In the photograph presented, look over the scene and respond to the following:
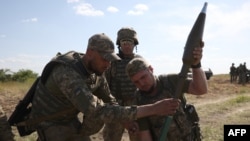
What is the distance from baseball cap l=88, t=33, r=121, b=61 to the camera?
11.0 feet

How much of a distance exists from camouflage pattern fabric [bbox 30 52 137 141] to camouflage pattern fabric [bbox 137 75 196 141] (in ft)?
1.13

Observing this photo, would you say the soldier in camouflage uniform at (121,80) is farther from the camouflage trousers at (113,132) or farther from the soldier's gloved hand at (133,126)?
the soldier's gloved hand at (133,126)

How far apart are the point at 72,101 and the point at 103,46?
593 millimetres

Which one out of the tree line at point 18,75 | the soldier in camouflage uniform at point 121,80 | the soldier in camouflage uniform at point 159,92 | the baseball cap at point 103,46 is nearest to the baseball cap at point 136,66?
the soldier in camouflage uniform at point 159,92

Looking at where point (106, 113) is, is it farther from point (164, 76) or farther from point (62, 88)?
point (164, 76)

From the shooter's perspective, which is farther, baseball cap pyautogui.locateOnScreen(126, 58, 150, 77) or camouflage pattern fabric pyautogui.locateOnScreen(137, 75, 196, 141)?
camouflage pattern fabric pyautogui.locateOnScreen(137, 75, 196, 141)

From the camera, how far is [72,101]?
3.23 metres

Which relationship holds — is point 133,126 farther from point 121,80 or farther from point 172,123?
point 121,80

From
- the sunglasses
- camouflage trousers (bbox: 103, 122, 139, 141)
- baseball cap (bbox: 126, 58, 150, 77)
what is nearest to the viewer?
baseball cap (bbox: 126, 58, 150, 77)

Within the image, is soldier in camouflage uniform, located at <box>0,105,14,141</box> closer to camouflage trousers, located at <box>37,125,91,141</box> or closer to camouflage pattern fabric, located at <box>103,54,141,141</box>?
camouflage trousers, located at <box>37,125,91,141</box>

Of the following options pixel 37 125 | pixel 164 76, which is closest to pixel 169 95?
pixel 164 76

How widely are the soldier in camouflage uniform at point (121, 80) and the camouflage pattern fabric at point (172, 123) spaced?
162 centimetres

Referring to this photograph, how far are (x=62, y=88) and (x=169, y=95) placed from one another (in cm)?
100

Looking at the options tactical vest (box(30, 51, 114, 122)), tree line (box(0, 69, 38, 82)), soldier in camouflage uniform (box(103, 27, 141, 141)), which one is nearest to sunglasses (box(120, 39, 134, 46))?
soldier in camouflage uniform (box(103, 27, 141, 141))
